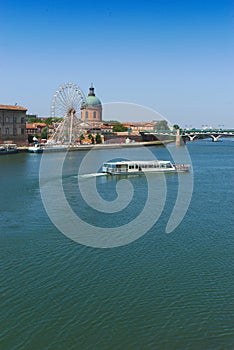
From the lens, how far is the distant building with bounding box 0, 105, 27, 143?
36300mm

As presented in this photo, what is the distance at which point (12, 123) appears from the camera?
122 ft

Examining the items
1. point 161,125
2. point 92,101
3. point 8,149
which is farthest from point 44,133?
point 161,125

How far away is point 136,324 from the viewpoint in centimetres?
580

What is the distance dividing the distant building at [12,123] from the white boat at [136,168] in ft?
56.5

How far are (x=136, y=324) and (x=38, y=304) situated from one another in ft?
4.89

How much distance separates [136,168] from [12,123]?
18900mm

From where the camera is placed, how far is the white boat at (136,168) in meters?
20.9

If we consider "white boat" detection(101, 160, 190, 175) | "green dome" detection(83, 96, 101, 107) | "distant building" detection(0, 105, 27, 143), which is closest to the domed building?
"green dome" detection(83, 96, 101, 107)

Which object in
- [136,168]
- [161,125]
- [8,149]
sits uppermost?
[161,125]

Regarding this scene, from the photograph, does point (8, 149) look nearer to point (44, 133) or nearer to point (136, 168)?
point (44, 133)

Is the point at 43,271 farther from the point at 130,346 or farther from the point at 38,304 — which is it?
the point at 130,346

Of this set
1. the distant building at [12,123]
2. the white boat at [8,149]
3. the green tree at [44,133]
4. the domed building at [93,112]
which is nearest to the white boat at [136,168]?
the white boat at [8,149]

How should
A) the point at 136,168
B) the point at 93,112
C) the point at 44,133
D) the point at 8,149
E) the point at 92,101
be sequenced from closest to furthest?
1. the point at 136,168
2. the point at 8,149
3. the point at 44,133
4. the point at 93,112
5. the point at 92,101

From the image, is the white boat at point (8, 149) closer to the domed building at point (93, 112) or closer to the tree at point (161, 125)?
the domed building at point (93, 112)
